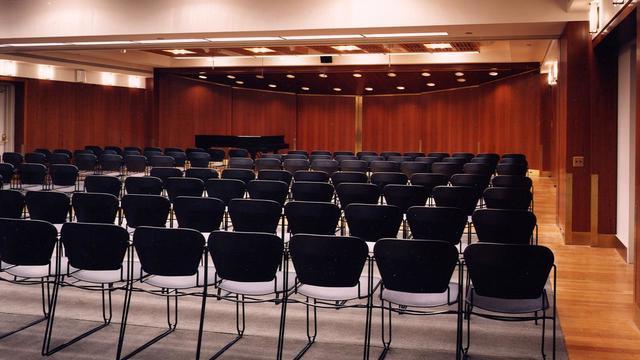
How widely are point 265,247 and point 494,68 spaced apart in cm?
1462

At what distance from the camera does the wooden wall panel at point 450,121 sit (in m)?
21.8

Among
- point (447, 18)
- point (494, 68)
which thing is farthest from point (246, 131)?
point (447, 18)

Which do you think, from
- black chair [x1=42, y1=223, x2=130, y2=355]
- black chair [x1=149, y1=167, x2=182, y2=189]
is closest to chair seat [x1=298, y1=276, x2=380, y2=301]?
black chair [x1=42, y1=223, x2=130, y2=355]

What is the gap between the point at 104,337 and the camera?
4.70 metres

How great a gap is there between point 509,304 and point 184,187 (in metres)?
4.56

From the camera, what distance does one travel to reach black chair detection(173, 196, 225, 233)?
5770 millimetres

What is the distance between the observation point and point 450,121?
22594mm

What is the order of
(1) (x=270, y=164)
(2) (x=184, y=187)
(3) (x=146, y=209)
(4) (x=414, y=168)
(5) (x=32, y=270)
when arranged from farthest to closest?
1. (1) (x=270, y=164)
2. (4) (x=414, y=168)
3. (2) (x=184, y=187)
4. (3) (x=146, y=209)
5. (5) (x=32, y=270)

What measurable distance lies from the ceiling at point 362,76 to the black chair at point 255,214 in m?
13.0

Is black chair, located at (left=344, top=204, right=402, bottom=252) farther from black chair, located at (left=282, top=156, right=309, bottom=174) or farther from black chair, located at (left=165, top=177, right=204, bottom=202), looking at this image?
black chair, located at (left=282, top=156, right=309, bottom=174)

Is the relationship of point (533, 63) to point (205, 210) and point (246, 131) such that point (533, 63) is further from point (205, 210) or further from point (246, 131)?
point (205, 210)

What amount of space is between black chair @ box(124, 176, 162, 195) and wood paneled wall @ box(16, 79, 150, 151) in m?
12.1

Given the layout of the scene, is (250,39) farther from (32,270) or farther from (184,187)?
(32,270)

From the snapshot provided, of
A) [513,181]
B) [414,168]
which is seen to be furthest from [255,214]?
[414,168]
